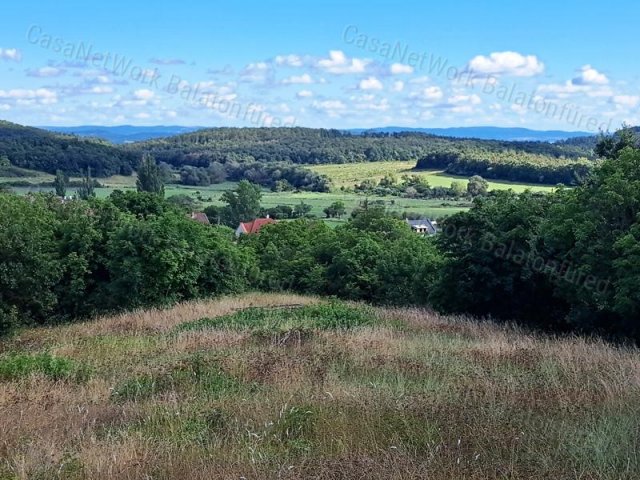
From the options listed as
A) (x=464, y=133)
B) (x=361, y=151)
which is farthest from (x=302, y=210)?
(x=464, y=133)

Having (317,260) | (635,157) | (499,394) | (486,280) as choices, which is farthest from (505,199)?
(317,260)

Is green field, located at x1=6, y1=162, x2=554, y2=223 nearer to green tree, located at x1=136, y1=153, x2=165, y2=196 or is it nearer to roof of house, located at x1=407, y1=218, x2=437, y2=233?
green tree, located at x1=136, y1=153, x2=165, y2=196

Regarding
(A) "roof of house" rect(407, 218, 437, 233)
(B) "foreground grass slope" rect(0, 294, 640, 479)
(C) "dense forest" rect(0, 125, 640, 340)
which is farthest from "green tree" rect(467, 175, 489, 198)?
(B) "foreground grass slope" rect(0, 294, 640, 479)

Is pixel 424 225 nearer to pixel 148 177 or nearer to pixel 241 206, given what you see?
pixel 241 206

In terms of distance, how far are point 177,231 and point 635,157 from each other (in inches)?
599

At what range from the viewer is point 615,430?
463 centimetres

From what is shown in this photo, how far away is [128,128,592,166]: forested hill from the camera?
440 feet

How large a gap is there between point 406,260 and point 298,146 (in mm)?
130167

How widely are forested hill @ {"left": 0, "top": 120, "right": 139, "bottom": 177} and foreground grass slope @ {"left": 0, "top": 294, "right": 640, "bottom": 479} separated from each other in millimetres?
107613

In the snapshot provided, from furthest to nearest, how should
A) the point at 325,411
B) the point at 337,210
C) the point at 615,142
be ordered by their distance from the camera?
the point at 337,210 < the point at 615,142 < the point at 325,411

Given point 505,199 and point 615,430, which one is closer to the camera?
point 615,430

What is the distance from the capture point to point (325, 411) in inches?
210

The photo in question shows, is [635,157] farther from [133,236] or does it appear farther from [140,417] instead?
[133,236]

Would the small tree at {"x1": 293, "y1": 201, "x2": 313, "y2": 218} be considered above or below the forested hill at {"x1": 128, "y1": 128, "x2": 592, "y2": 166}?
below
